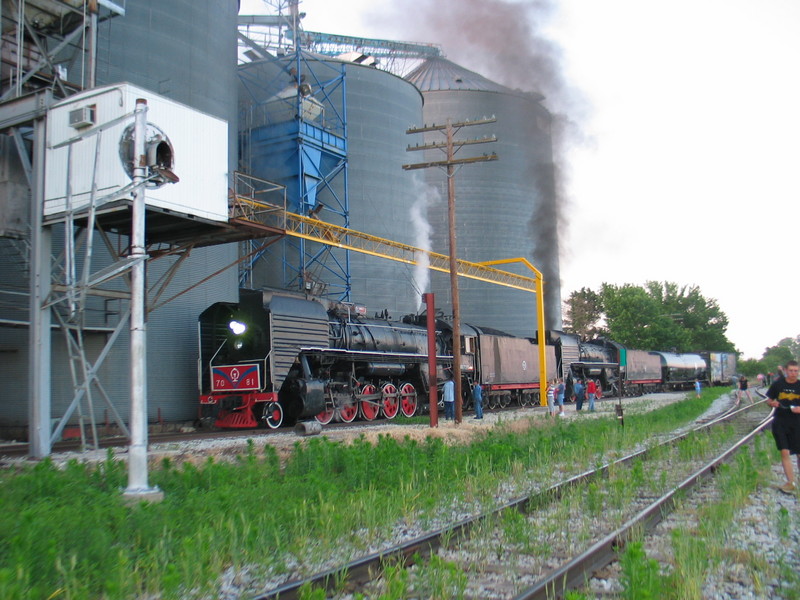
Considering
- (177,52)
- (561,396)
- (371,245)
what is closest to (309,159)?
(371,245)

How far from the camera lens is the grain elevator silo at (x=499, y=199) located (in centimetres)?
5816

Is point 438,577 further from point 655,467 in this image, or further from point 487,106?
point 487,106

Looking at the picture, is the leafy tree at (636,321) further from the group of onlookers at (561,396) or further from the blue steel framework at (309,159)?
the blue steel framework at (309,159)

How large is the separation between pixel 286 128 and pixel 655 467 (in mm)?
29498

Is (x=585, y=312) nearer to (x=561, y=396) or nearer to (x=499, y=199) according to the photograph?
(x=499, y=199)

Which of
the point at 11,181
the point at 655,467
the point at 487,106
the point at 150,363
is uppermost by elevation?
the point at 487,106

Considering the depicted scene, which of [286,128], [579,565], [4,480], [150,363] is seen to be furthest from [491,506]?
[286,128]

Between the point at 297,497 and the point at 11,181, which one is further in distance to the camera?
the point at 11,181

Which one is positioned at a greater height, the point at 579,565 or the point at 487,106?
the point at 487,106

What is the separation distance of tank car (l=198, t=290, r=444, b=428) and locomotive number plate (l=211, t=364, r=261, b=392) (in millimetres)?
26

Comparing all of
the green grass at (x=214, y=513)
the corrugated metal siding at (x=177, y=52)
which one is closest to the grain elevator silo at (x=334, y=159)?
the corrugated metal siding at (x=177, y=52)

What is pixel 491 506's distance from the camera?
735cm

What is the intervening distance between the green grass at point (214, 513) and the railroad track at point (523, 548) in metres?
0.39

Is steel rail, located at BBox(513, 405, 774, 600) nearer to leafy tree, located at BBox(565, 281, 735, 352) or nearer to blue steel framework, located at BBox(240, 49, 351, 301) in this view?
blue steel framework, located at BBox(240, 49, 351, 301)
